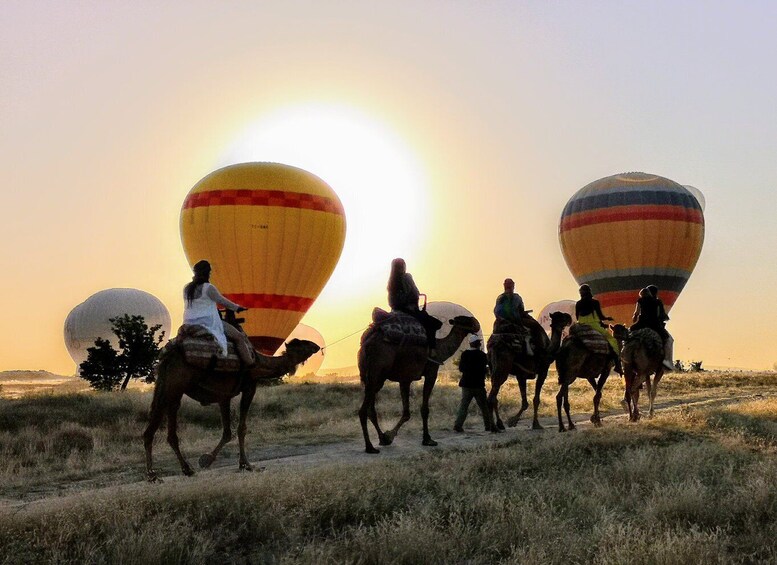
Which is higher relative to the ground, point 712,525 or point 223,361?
point 223,361

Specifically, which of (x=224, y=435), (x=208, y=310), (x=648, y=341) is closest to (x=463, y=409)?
(x=648, y=341)

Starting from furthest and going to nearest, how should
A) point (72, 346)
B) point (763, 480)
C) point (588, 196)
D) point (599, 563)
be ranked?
1. point (72, 346)
2. point (588, 196)
3. point (763, 480)
4. point (599, 563)

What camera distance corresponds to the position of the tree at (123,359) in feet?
170

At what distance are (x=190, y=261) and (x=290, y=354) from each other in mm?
34798

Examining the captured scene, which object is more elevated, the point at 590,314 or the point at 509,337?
the point at 590,314

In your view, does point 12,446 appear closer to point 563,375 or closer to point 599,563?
point 563,375

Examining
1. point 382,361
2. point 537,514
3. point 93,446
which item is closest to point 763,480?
point 537,514

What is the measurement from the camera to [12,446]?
23.0 metres

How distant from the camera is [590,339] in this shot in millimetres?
19906

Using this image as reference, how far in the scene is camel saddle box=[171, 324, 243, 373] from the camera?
14.2 metres

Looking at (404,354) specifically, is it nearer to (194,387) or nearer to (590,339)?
(194,387)

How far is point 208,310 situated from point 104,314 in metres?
63.0

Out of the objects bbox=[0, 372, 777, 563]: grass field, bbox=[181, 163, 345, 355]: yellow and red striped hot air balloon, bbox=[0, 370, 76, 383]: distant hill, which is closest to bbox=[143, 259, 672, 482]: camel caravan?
bbox=[0, 372, 777, 563]: grass field

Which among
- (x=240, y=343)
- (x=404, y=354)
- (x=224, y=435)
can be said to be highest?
(x=240, y=343)
